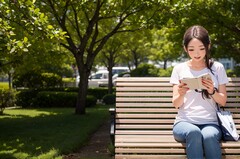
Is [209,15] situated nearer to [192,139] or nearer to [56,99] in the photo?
[56,99]

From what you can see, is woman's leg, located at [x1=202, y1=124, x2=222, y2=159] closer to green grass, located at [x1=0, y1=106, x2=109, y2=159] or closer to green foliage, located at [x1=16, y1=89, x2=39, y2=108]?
green grass, located at [x1=0, y1=106, x2=109, y2=159]

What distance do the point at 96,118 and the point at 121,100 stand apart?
7.73m

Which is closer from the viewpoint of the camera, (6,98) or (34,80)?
(6,98)

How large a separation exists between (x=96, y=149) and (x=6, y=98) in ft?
32.8

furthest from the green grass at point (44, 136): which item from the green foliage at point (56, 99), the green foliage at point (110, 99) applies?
the green foliage at point (110, 99)

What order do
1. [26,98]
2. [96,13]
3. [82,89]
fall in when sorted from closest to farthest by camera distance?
1. [96,13]
2. [82,89]
3. [26,98]

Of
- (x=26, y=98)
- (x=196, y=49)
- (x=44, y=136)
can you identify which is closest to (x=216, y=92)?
(x=196, y=49)

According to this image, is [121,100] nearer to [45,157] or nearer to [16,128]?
[45,157]

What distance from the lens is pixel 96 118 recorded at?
42.8 ft

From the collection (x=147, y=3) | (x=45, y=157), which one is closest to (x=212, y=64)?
(x=45, y=157)

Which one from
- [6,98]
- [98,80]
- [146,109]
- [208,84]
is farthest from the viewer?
[98,80]

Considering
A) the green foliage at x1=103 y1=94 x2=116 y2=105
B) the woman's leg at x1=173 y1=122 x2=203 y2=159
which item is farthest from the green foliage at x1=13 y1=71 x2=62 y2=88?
the woman's leg at x1=173 y1=122 x2=203 y2=159

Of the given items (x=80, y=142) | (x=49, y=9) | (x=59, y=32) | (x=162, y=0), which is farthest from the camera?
(x=49, y=9)

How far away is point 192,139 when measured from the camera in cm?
407
